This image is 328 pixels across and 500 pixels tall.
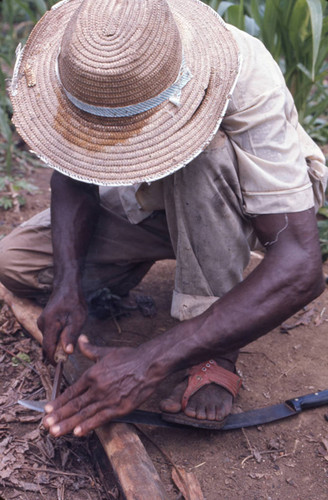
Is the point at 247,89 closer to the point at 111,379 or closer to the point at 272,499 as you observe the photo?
the point at 111,379

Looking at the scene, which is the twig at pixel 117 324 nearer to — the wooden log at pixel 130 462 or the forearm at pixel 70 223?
the forearm at pixel 70 223

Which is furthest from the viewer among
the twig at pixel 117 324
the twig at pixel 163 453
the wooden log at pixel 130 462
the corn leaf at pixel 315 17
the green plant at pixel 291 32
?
A: the green plant at pixel 291 32

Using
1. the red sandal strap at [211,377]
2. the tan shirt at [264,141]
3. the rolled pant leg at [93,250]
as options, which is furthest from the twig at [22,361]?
the tan shirt at [264,141]

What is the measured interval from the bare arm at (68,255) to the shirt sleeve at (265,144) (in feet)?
2.36

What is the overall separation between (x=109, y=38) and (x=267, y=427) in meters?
1.39

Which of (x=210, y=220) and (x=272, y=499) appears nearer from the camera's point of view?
(x=272, y=499)

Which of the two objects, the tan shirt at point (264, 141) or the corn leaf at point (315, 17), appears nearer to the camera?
the tan shirt at point (264, 141)

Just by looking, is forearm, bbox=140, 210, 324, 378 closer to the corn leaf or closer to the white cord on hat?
the white cord on hat

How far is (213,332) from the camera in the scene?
64.0 inches

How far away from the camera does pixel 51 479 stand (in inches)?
69.7

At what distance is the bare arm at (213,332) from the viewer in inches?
62.8

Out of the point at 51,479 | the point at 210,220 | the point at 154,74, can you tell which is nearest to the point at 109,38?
the point at 154,74

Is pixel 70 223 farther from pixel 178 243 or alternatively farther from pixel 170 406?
pixel 170 406

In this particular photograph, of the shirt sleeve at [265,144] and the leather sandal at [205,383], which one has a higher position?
the shirt sleeve at [265,144]
